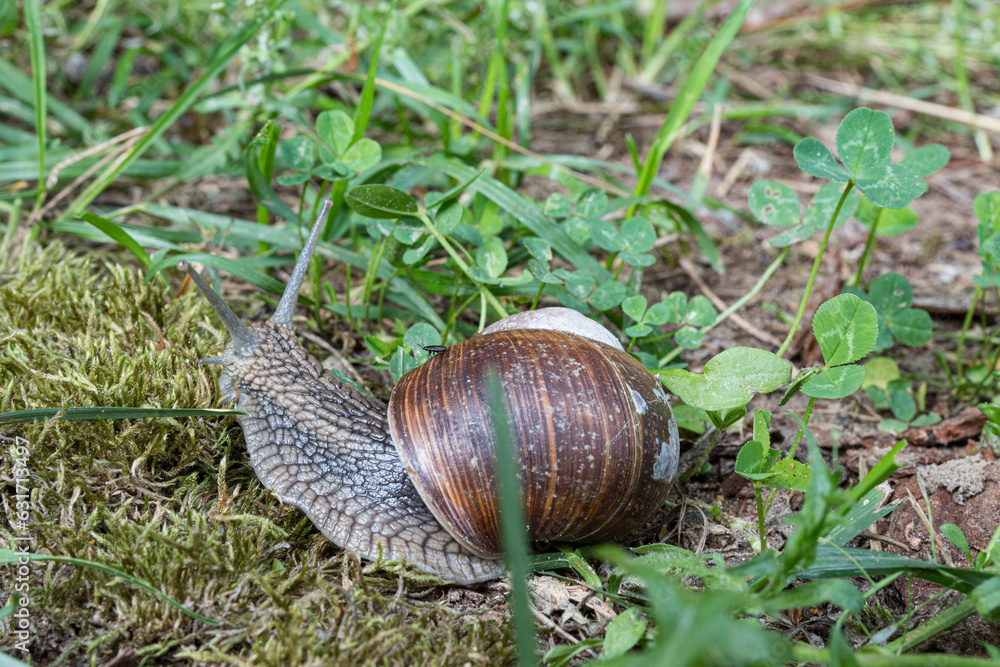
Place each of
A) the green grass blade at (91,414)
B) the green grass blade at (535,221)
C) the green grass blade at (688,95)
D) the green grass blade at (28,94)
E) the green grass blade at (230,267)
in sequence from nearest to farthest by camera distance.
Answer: the green grass blade at (91,414), the green grass blade at (230,267), the green grass blade at (535,221), the green grass blade at (688,95), the green grass blade at (28,94)

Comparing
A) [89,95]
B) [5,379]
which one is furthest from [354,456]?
[89,95]

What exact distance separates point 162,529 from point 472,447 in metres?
0.95

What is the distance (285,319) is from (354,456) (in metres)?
0.61

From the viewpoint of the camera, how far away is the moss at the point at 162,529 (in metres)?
1.80

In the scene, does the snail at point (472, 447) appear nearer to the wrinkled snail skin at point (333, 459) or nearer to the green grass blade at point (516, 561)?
the wrinkled snail skin at point (333, 459)

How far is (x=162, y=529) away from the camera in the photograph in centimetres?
205

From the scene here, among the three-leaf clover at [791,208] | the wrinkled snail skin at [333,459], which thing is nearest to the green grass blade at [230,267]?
the wrinkled snail skin at [333,459]

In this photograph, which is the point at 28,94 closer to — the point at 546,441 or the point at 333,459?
the point at 333,459

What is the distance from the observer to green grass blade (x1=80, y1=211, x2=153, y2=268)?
2.51 m

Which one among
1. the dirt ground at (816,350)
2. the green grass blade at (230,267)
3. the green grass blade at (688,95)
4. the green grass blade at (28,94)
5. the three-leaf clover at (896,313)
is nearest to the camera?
the dirt ground at (816,350)

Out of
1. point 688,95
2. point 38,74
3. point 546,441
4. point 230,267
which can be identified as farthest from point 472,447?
point 38,74

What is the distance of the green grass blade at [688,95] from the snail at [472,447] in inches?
39.6

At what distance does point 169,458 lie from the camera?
228cm

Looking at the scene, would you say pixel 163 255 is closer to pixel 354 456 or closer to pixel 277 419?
pixel 277 419
